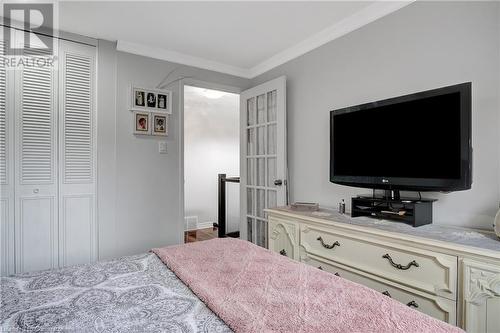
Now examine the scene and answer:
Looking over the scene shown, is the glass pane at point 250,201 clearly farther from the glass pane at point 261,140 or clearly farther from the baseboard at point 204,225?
the baseboard at point 204,225

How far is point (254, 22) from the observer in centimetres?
241

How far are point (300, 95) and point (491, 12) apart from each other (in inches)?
61.3

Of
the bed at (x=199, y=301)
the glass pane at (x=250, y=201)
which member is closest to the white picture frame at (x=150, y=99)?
the glass pane at (x=250, y=201)

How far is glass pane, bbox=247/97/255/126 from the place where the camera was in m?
3.37

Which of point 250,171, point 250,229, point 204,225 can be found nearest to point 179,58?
point 250,171

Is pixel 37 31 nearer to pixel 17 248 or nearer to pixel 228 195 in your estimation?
pixel 17 248

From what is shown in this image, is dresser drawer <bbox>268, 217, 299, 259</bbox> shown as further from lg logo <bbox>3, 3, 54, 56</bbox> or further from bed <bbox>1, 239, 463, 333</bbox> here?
lg logo <bbox>3, 3, 54, 56</bbox>

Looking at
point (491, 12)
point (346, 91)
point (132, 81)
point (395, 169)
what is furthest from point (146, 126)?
point (491, 12)

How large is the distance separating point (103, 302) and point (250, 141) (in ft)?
8.66

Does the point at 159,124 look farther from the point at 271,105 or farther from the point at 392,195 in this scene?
the point at 392,195

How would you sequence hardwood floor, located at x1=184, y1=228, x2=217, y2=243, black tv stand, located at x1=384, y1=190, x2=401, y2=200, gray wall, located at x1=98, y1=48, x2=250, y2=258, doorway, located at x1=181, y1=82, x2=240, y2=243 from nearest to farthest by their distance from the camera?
black tv stand, located at x1=384, y1=190, x2=401, y2=200, gray wall, located at x1=98, y1=48, x2=250, y2=258, hardwood floor, located at x1=184, y1=228, x2=217, y2=243, doorway, located at x1=181, y1=82, x2=240, y2=243

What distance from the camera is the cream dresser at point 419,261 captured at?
129 centimetres

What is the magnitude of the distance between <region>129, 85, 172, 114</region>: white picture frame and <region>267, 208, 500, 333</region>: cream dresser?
6.28 ft

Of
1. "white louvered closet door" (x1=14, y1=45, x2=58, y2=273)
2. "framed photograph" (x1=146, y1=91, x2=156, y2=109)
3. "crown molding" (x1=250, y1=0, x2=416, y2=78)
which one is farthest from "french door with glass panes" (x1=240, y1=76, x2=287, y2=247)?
"white louvered closet door" (x1=14, y1=45, x2=58, y2=273)
